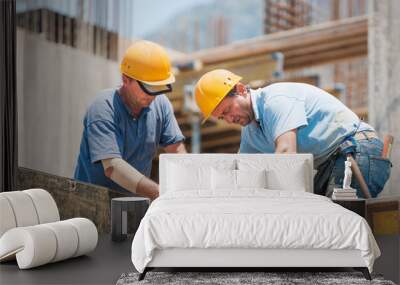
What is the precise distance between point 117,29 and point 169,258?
8.67 feet

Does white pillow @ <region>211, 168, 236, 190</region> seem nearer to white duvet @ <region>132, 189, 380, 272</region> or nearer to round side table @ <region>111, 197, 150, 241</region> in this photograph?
round side table @ <region>111, 197, 150, 241</region>

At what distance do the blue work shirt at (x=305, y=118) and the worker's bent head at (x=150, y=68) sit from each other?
0.82 m

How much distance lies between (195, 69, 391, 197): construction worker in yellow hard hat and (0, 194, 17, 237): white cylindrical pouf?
2.03m

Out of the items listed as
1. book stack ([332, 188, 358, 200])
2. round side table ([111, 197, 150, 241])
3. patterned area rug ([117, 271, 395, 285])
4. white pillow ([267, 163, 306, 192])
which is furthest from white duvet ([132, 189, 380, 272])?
round side table ([111, 197, 150, 241])

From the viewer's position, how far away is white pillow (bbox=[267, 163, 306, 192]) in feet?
16.8

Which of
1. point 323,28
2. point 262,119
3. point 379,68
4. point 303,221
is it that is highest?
point 323,28

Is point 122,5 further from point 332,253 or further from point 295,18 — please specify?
point 332,253

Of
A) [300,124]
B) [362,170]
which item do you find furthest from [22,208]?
[362,170]

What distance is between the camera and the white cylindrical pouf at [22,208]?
450 centimetres

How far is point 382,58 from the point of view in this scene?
5641mm

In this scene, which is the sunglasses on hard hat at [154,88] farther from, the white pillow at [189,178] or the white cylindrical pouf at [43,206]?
the white cylindrical pouf at [43,206]

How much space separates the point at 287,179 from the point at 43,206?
1.96m

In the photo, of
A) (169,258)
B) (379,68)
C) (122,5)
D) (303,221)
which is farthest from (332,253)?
(122,5)

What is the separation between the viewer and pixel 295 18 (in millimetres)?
5738
